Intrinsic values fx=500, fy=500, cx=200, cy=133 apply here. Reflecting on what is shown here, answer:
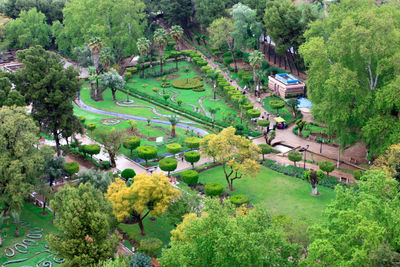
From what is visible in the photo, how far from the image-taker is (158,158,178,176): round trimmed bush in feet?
212

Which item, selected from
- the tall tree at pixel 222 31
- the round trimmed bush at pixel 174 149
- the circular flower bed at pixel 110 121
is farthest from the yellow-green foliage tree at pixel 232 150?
the tall tree at pixel 222 31

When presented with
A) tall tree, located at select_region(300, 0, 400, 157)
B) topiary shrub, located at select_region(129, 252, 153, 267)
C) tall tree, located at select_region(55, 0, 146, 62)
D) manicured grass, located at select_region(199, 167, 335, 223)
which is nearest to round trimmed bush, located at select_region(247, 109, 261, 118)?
tall tree, located at select_region(300, 0, 400, 157)

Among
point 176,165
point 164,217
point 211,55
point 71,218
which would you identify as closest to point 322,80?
point 176,165

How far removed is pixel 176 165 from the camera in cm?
6556

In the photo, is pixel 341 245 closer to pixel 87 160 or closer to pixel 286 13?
pixel 87 160

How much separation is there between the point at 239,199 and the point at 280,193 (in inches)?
283

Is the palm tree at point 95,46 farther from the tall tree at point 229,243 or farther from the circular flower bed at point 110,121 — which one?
the tall tree at point 229,243

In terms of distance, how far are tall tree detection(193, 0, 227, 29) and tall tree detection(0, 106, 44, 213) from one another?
75.5 meters

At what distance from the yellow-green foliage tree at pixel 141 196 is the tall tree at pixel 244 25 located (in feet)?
221

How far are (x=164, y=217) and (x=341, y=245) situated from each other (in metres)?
24.7

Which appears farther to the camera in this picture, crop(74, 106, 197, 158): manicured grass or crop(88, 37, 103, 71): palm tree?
crop(88, 37, 103, 71): palm tree

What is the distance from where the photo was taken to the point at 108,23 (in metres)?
112

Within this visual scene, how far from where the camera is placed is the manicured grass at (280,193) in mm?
57188

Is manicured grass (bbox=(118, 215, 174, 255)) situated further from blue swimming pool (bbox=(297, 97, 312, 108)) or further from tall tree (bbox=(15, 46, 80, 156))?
blue swimming pool (bbox=(297, 97, 312, 108))
